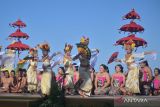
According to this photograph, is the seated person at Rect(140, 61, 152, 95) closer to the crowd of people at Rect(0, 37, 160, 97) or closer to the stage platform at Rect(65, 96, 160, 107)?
the crowd of people at Rect(0, 37, 160, 97)

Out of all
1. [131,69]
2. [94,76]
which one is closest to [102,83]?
[94,76]

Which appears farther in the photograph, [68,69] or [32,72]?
[32,72]

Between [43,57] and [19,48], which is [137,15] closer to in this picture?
[19,48]

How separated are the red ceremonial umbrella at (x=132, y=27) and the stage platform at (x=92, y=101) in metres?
7.60

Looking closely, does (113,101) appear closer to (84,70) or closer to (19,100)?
(84,70)

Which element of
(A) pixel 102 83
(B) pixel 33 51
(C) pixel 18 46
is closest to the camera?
(A) pixel 102 83

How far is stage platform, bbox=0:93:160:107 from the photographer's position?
361 inches

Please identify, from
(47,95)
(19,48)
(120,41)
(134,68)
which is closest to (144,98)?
(134,68)

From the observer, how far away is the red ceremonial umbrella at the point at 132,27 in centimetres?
1688

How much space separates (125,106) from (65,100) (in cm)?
156

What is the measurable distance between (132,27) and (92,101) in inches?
313

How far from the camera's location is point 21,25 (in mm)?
18672

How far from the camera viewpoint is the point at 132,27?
16953mm

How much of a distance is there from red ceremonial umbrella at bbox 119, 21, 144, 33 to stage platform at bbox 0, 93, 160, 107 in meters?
7.60
